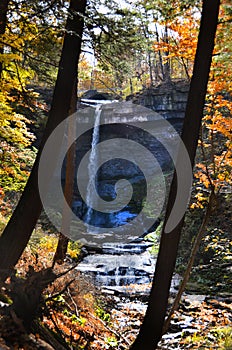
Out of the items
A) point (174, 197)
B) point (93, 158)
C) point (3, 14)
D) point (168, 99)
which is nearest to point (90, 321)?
point (174, 197)

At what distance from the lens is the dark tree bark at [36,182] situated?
193 inches

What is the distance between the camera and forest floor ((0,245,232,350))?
3609 mm

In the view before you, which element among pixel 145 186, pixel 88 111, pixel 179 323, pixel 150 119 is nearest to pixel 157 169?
pixel 145 186

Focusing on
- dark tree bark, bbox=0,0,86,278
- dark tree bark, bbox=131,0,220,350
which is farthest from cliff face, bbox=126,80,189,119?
dark tree bark, bbox=131,0,220,350

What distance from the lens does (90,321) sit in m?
5.70

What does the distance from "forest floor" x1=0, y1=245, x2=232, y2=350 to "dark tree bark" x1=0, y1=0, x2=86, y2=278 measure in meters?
0.37

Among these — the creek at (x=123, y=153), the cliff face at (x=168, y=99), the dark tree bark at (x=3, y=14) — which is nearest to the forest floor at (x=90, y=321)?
the dark tree bark at (x=3, y=14)

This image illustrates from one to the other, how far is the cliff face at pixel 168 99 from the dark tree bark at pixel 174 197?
Result: 56.2 ft

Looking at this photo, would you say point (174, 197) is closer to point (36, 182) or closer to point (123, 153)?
point (36, 182)

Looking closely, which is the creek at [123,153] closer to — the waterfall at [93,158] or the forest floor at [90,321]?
the waterfall at [93,158]

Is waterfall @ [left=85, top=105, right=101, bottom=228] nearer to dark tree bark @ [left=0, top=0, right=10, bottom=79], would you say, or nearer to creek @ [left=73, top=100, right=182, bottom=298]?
creek @ [left=73, top=100, right=182, bottom=298]

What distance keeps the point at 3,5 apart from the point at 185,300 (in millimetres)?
7252

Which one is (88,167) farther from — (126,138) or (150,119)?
(150,119)

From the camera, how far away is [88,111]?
903 inches
